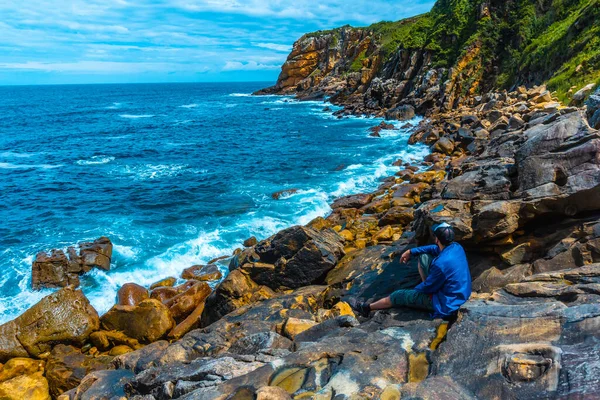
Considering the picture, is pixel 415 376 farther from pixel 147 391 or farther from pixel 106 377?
pixel 106 377

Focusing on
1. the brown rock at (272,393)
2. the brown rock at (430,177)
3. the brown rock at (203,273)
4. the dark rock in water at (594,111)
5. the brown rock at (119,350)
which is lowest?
the brown rock at (119,350)

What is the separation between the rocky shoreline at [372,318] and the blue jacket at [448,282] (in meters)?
0.42

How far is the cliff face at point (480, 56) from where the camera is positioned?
36.8 m

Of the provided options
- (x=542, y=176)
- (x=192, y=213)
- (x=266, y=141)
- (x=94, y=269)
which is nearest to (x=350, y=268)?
(x=542, y=176)

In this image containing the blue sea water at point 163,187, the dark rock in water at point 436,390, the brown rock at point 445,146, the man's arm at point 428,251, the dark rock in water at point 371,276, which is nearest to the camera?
the dark rock in water at point 436,390

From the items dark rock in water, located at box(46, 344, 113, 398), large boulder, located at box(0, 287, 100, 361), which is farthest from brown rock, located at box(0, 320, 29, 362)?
dark rock in water, located at box(46, 344, 113, 398)

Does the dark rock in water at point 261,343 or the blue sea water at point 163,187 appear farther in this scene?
the blue sea water at point 163,187

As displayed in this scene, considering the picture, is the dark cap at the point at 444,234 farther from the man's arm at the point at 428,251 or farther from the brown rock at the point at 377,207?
the brown rock at the point at 377,207

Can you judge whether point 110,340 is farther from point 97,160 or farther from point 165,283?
point 97,160

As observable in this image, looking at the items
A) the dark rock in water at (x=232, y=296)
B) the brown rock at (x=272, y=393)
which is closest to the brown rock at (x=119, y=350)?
the dark rock in water at (x=232, y=296)

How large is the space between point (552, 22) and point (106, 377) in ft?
208

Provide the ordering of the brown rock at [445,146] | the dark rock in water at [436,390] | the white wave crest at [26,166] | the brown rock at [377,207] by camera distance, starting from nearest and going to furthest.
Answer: the dark rock in water at [436,390] → the brown rock at [377,207] → the brown rock at [445,146] → the white wave crest at [26,166]

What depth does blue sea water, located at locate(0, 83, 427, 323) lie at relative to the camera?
73.9 ft

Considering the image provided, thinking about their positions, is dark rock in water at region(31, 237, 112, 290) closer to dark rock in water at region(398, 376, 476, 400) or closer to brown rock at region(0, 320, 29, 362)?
brown rock at region(0, 320, 29, 362)
